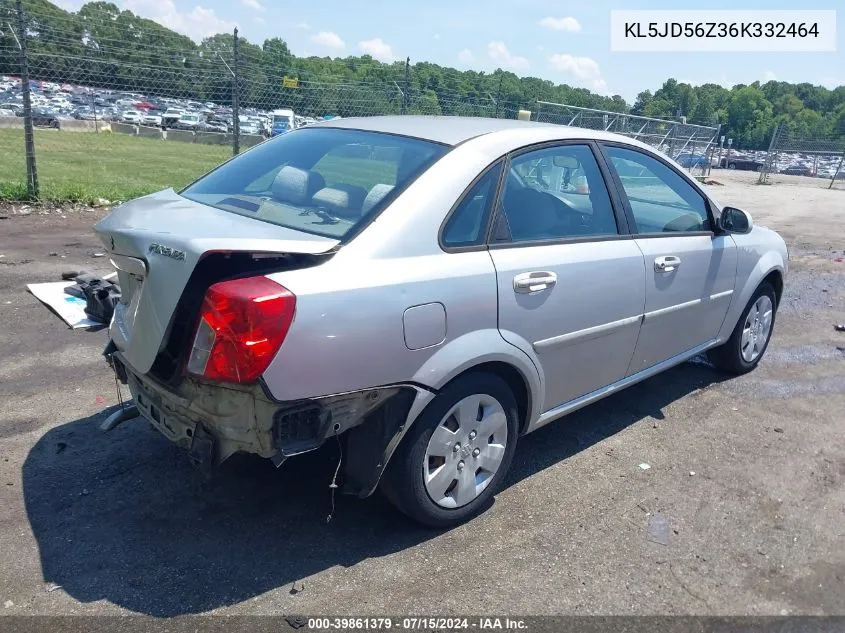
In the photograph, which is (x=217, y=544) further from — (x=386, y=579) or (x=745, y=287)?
(x=745, y=287)

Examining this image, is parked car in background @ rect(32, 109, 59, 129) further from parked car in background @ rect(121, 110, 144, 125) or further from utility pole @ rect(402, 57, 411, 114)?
utility pole @ rect(402, 57, 411, 114)

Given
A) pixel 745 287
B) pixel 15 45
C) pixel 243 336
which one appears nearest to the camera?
pixel 243 336

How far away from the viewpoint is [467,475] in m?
3.21

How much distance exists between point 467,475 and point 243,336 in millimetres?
1291

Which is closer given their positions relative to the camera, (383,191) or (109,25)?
(383,191)

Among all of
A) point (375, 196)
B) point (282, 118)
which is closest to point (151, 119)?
point (282, 118)

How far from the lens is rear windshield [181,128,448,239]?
9.89 ft

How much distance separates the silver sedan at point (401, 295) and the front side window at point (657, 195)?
21mm

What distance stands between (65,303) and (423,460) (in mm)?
2836

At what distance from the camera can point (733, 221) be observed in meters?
4.55

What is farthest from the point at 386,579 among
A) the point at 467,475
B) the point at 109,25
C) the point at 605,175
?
the point at 109,25

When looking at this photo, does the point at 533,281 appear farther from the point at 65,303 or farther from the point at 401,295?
the point at 65,303

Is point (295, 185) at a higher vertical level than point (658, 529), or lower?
higher

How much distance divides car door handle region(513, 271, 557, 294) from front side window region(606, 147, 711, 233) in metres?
0.95
